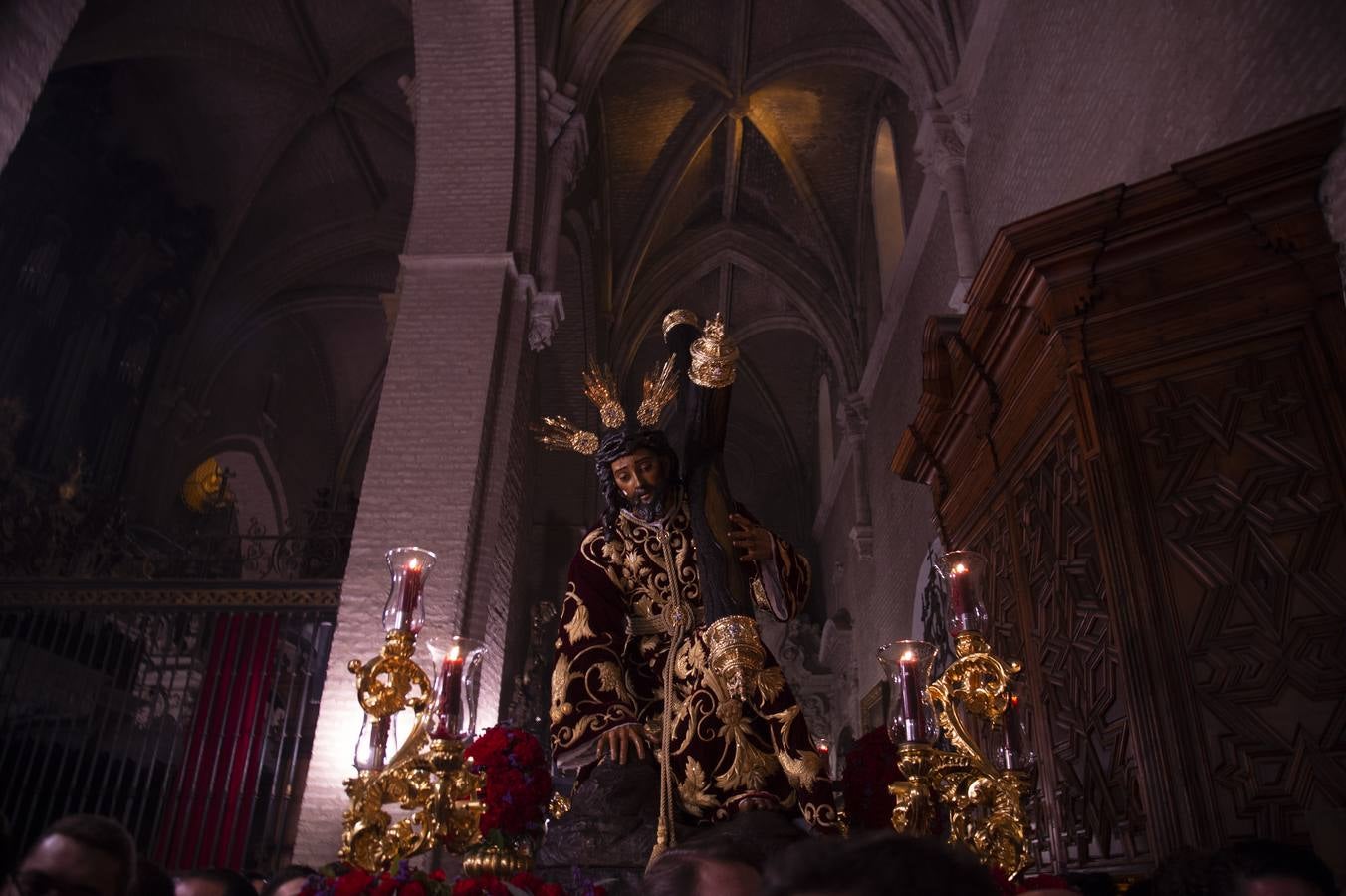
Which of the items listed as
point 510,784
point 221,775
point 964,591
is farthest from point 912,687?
point 221,775

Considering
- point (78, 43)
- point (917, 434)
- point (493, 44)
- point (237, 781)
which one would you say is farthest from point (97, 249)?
point (917, 434)

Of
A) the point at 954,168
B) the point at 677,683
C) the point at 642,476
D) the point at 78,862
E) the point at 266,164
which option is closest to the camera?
the point at 78,862

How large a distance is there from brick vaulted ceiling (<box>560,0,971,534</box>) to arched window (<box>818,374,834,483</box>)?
0.62 meters

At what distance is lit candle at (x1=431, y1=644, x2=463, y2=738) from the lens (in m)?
2.71

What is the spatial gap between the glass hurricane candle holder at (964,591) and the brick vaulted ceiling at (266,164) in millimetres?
9309

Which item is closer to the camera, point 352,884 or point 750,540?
point 352,884

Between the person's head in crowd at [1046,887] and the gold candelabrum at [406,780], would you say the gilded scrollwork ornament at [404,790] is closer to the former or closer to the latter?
the gold candelabrum at [406,780]

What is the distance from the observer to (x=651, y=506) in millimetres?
3279

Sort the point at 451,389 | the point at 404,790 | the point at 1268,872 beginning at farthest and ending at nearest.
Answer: the point at 451,389 → the point at 404,790 → the point at 1268,872

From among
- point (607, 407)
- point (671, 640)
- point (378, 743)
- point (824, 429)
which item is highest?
point (824, 429)

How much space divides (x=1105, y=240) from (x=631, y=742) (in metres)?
3.14

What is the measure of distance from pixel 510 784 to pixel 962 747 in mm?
1275

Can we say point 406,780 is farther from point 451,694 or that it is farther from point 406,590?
point 406,590

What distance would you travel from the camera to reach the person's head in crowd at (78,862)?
1708 millimetres
